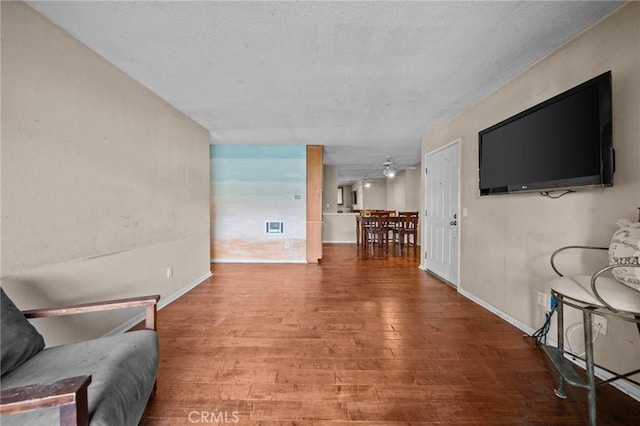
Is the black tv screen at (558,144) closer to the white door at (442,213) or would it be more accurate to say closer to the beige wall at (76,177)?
the white door at (442,213)

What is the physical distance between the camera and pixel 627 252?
3.97 ft

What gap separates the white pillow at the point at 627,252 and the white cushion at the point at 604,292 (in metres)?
0.04

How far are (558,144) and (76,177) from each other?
11.8 feet

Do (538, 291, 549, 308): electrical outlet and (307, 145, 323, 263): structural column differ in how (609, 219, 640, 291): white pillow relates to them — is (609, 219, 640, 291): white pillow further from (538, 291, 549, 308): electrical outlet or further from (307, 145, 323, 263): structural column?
(307, 145, 323, 263): structural column

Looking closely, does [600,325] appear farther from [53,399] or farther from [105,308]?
[105,308]

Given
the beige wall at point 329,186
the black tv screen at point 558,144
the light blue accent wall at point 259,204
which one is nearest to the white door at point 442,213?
the black tv screen at point 558,144

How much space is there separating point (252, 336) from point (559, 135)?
295 cm

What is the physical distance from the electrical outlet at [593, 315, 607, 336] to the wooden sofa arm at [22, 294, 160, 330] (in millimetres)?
2828

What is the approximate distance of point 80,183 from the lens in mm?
1807

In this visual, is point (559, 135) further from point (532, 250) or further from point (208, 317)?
point (208, 317)

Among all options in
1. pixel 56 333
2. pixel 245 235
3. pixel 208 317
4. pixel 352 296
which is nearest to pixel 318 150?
pixel 245 235

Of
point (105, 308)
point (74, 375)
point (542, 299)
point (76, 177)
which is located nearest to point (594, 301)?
point (542, 299)

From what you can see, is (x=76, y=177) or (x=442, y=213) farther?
(x=442, y=213)

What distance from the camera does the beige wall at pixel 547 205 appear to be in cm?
148
